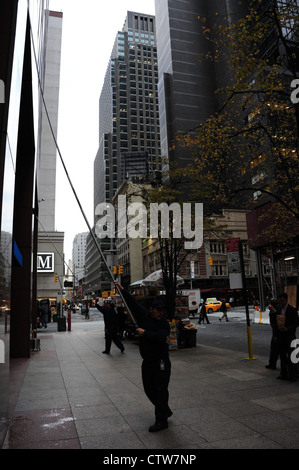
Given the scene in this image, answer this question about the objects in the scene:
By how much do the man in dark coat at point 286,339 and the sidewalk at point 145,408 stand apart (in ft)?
1.14

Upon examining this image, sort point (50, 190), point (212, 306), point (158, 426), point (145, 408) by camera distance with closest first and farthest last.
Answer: point (158, 426), point (145, 408), point (212, 306), point (50, 190)

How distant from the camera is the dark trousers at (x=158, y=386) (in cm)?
509

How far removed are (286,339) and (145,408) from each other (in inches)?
151

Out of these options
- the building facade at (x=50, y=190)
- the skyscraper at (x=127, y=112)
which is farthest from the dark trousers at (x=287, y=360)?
the skyscraper at (x=127, y=112)

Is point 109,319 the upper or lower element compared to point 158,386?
upper

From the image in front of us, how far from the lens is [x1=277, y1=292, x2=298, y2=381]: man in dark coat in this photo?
317 inches

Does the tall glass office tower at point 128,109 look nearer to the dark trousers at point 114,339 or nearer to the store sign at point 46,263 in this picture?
the store sign at point 46,263

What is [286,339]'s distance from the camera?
26.6 feet

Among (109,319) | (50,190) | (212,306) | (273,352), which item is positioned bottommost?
(212,306)

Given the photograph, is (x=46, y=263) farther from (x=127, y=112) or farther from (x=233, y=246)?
(x=127, y=112)

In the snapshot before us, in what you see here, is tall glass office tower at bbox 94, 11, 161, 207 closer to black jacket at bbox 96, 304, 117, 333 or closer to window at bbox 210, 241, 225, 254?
window at bbox 210, 241, 225, 254

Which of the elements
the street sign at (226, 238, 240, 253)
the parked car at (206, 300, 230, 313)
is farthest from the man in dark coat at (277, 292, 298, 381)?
the parked car at (206, 300, 230, 313)

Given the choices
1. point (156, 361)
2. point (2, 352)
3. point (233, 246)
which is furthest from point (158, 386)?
point (233, 246)

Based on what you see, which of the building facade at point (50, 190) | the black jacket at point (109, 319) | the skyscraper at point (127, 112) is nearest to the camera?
the black jacket at point (109, 319)
